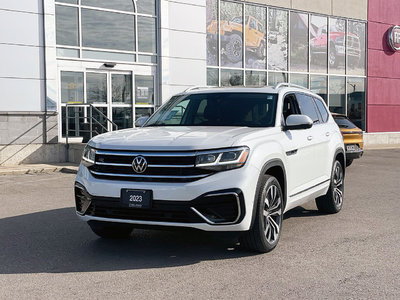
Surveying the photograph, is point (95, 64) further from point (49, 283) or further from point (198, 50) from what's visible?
point (49, 283)

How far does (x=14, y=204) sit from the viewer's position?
360 inches

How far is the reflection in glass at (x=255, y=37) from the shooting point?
74.1 feet

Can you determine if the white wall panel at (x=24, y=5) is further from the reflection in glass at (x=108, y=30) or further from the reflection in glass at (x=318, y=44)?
the reflection in glass at (x=318, y=44)

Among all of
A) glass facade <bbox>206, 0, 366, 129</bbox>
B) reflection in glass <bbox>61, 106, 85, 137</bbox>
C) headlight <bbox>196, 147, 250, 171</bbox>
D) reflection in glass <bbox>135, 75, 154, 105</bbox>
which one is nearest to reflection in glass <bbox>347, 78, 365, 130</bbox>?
glass facade <bbox>206, 0, 366, 129</bbox>

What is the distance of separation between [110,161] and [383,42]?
26083 millimetres

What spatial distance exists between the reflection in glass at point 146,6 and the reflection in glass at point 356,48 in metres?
11.7

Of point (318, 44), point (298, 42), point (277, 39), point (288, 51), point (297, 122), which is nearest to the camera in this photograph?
point (297, 122)

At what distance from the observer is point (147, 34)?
63.6 feet

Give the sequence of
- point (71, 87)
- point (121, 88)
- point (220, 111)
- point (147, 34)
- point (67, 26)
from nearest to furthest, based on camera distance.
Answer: point (220, 111) → point (67, 26) → point (71, 87) → point (121, 88) → point (147, 34)

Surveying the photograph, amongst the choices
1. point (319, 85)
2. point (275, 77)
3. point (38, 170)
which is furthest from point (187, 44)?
point (38, 170)

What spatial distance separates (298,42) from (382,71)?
6542 mm

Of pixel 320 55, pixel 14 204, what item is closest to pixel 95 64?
pixel 14 204

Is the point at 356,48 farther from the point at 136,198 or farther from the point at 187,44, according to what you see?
the point at 136,198

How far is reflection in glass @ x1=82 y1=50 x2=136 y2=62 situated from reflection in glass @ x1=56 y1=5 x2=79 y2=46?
1.57ft
